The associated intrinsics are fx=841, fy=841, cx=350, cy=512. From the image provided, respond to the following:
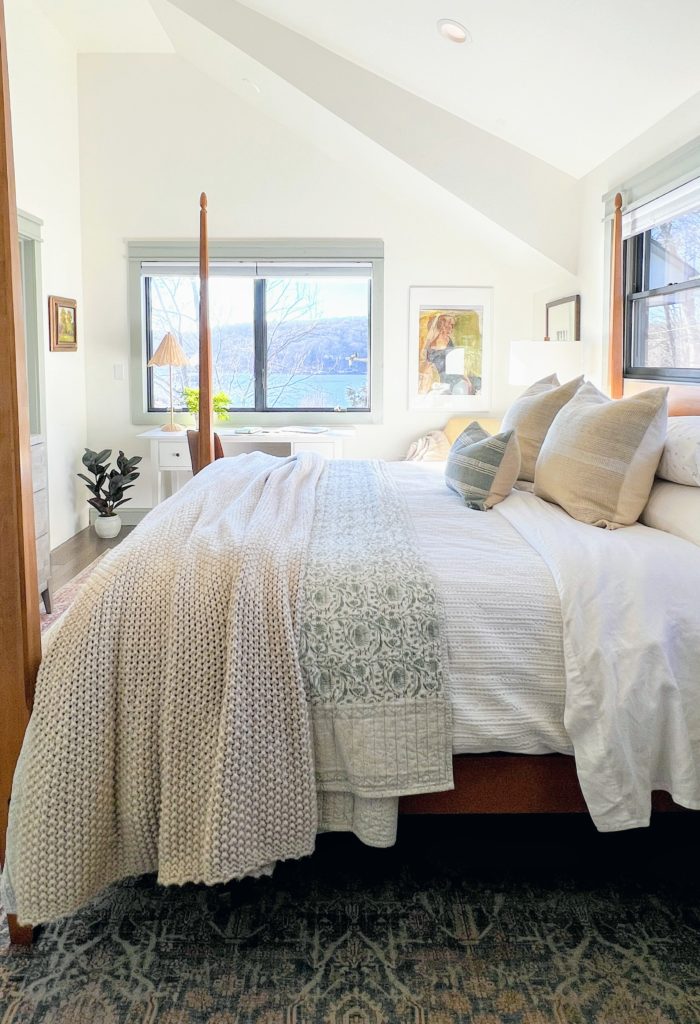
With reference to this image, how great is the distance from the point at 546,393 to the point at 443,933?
1819mm

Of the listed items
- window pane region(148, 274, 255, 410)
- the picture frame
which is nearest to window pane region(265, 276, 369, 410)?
window pane region(148, 274, 255, 410)

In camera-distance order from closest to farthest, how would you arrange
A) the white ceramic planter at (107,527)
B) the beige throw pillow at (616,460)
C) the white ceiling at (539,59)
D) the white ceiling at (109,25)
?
the beige throw pillow at (616,460) < the white ceiling at (539,59) < the white ceiling at (109,25) < the white ceramic planter at (107,527)

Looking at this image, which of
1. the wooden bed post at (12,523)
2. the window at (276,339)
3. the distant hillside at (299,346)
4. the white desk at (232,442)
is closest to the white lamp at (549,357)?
the white desk at (232,442)

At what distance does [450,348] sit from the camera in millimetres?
5785

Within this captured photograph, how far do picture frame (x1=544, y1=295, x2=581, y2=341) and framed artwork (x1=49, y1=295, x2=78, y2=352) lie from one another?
306 centimetres

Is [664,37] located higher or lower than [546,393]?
higher

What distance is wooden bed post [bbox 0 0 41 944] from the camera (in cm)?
160

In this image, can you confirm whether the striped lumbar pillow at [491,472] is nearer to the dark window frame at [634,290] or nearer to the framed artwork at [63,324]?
the dark window frame at [634,290]

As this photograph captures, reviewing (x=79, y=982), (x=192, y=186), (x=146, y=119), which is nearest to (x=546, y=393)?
(x=79, y=982)

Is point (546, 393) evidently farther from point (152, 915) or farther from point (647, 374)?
point (152, 915)

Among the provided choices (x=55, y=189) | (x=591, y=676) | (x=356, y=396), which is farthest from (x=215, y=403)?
(x=591, y=676)

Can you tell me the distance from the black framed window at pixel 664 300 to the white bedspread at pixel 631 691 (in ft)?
6.22

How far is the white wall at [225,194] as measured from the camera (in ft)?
18.2

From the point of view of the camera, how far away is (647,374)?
3.81m
